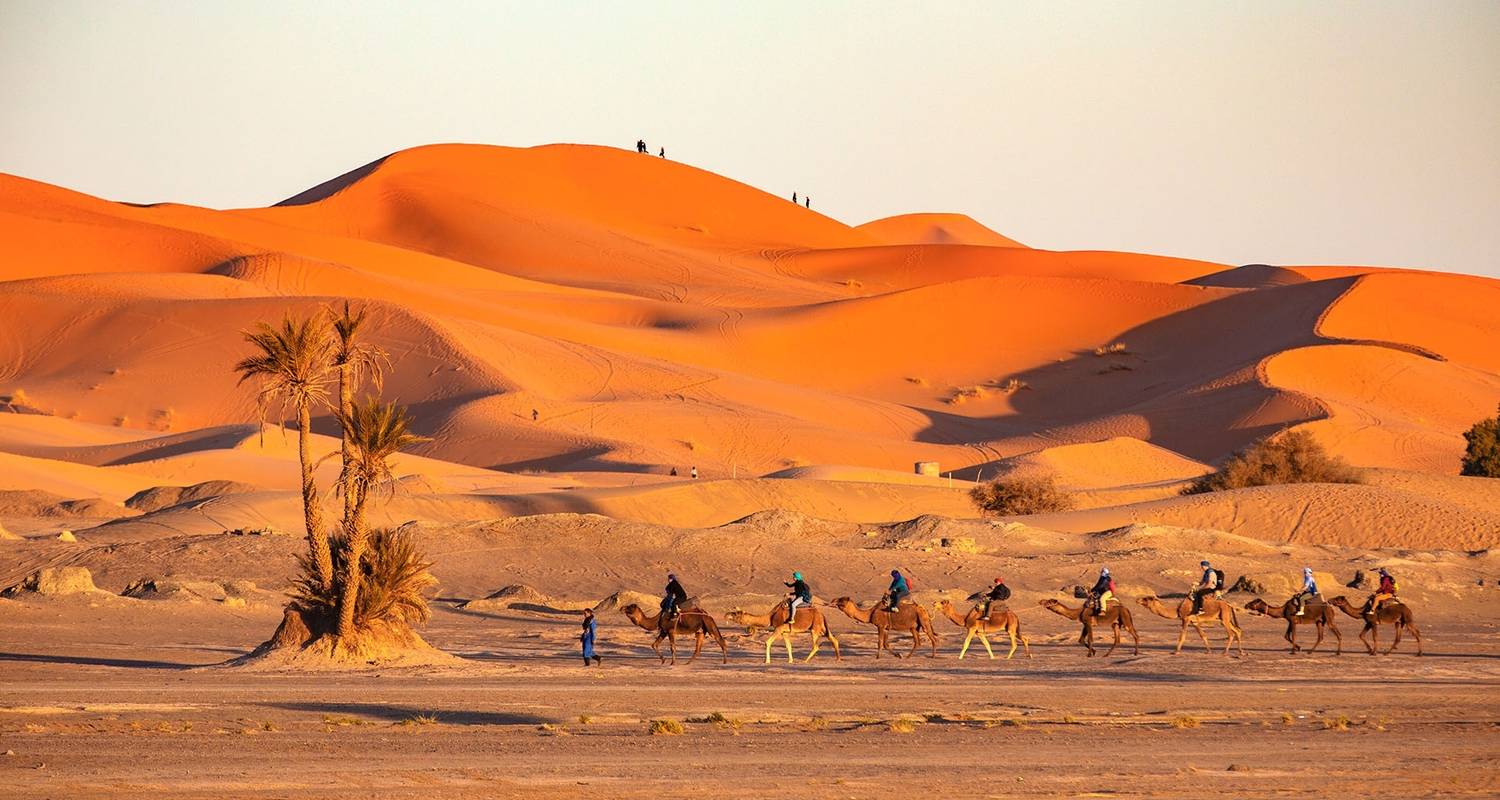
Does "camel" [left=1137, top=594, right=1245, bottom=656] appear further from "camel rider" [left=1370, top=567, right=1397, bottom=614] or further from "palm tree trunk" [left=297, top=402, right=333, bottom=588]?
"palm tree trunk" [left=297, top=402, right=333, bottom=588]

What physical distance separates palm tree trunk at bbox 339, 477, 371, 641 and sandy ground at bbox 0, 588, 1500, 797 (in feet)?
3.70

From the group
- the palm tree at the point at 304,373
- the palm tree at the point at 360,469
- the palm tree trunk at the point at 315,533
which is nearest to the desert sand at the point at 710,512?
the palm tree at the point at 360,469

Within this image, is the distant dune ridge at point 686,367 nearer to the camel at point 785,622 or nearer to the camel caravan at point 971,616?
the camel caravan at point 971,616

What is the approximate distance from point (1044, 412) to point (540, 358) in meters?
23.3

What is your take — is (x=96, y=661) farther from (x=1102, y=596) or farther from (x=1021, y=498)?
(x=1021, y=498)

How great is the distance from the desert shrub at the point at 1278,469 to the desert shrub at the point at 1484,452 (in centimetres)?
516

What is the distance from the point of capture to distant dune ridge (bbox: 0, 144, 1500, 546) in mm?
55375

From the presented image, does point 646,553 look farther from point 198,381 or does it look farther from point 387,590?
point 198,381

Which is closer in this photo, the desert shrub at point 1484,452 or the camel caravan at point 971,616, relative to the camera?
the camel caravan at point 971,616

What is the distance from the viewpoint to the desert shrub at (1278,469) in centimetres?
5356

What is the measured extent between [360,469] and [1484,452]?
44764mm

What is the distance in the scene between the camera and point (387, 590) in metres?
22.1

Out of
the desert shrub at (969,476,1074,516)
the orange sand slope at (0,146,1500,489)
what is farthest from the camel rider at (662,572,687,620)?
the orange sand slope at (0,146,1500,489)

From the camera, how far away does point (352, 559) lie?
70.7ft
